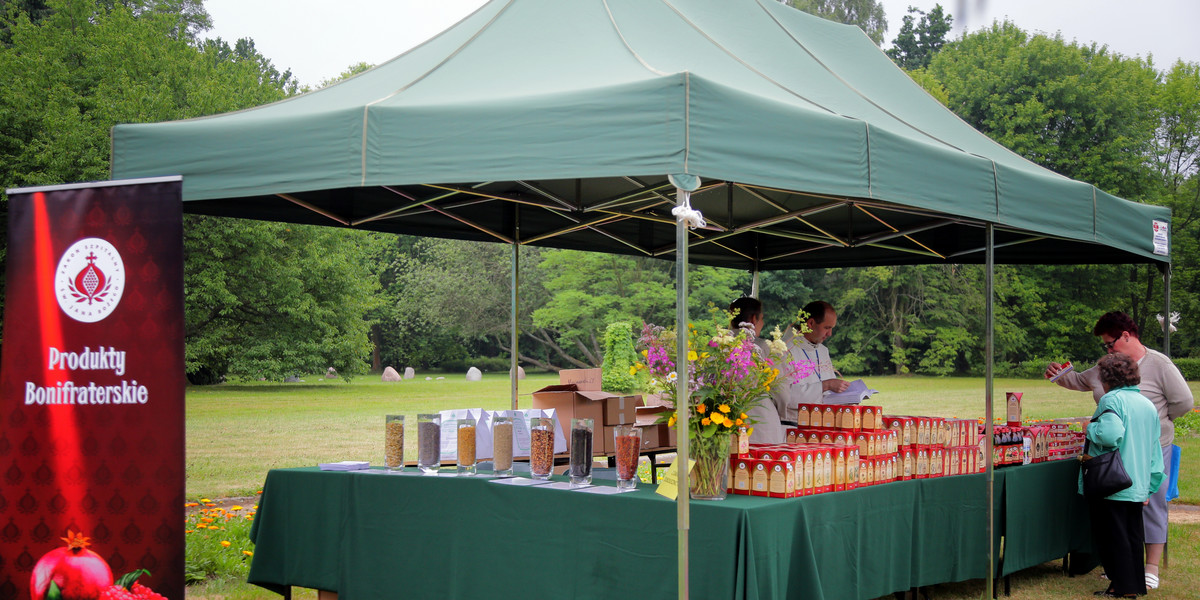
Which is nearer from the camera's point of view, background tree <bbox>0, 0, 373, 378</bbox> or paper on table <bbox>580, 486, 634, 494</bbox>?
paper on table <bbox>580, 486, 634, 494</bbox>

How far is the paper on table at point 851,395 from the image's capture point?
19.3ft

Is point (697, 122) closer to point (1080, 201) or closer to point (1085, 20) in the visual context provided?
point (1080, 201)

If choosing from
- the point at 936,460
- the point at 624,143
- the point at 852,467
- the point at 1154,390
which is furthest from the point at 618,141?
the point at 1154,390

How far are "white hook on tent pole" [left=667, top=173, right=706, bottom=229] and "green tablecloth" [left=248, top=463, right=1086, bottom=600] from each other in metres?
1.08

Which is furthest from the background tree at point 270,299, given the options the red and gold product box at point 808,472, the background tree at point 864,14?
the red and gold product box at point 808,472

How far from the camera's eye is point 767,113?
371 cm

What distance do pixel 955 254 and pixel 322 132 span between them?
551 cm

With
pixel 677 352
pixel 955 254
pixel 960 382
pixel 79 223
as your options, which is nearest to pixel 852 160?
pixel 677 352

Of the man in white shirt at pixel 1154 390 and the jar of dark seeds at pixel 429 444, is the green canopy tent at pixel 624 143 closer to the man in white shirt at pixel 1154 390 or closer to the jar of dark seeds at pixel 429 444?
the man in white shirt at pixel 1154 390

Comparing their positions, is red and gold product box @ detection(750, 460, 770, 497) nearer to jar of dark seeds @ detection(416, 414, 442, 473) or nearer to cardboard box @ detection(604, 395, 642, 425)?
jar of dark seeds @ detection(416, 414, 442, 473)

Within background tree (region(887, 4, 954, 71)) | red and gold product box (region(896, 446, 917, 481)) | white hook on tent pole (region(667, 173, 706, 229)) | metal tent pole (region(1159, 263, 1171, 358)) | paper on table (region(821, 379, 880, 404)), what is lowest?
red and gold product box (region(896, 446, 917, 481))

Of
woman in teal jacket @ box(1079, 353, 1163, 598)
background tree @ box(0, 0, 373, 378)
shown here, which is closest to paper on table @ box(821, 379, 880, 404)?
woman in teal jacket @ box(1079, 353, 1163, 598)

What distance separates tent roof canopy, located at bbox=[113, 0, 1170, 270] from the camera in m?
3.61

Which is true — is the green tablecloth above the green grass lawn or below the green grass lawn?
above
